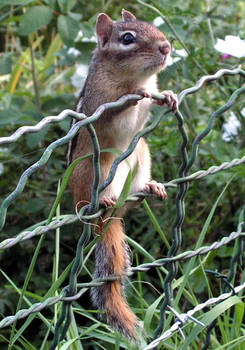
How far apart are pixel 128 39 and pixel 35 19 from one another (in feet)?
3.21

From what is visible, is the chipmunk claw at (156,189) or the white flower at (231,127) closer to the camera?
the chipmunk claw at (156,189)

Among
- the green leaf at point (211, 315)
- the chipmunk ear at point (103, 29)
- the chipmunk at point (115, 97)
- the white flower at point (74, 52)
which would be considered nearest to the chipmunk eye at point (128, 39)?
the chipmunk at point (115, 97)

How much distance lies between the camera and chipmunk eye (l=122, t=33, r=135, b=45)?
2523 mm

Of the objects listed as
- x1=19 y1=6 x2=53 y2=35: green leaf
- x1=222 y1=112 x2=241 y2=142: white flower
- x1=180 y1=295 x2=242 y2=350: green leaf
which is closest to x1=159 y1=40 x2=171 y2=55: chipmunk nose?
x1=180 y1=295 x2=242 y2=350: green leaf

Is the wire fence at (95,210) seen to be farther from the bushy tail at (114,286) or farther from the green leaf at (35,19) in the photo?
the green leaf at (35,19)

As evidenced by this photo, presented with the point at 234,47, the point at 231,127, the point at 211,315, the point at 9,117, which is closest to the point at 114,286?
the point at 211,315

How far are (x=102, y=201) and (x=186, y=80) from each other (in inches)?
60.3

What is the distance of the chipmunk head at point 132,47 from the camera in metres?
2.43

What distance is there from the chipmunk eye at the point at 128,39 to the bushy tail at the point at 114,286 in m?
0.73

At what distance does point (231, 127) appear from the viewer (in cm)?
355

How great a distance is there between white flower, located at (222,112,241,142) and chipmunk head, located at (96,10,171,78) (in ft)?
3.52

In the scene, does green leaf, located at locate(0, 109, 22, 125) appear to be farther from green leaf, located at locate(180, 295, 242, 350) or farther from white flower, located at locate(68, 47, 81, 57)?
green leaf, located at locate(180, 295, 242, 350)

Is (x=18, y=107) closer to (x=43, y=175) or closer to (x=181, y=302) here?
(x=43, y=175)

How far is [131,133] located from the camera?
98.1 inches
